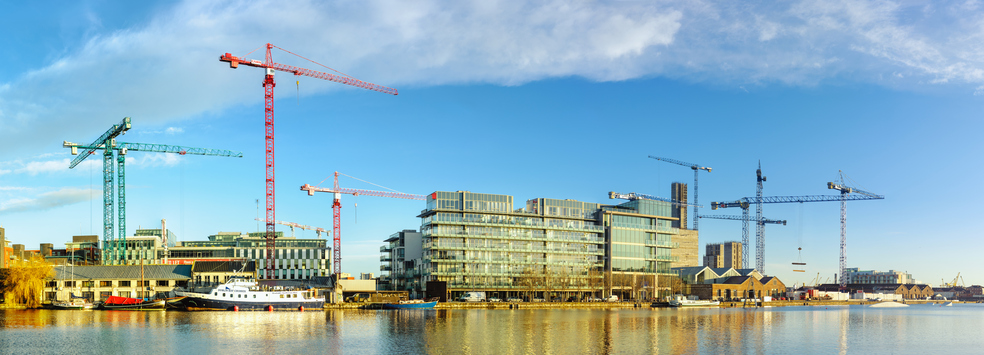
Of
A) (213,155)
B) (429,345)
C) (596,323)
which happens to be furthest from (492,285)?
(429,345)

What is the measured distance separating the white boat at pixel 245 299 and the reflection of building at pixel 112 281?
34.1 metres

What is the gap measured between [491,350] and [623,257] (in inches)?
5190

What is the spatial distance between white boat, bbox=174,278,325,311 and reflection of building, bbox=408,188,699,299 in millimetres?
40648

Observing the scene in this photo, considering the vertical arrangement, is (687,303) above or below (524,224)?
below

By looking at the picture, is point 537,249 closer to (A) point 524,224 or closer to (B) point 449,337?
(A) point 524,224

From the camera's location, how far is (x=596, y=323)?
95.8 m

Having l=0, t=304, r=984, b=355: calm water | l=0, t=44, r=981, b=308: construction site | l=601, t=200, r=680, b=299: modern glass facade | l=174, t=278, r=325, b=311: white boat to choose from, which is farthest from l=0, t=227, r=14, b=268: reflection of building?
l=601, t=200, r=680, b=299: modern glass facade

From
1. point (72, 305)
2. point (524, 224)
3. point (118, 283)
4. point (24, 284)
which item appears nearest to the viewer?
point (72, 305)

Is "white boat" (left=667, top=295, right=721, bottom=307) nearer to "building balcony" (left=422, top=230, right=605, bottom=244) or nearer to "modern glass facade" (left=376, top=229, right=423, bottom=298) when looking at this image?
"building balcony" (left=422, top=230, right=605, bottom=244)

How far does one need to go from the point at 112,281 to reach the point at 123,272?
2853mm

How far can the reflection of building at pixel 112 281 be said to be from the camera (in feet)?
500

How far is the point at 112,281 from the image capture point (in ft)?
515

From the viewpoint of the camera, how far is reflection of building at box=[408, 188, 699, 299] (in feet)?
537

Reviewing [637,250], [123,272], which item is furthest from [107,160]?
[637,250]
